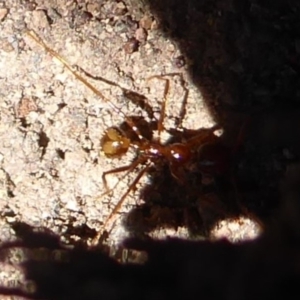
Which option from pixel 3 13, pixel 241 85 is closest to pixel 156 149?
pixel 241 85

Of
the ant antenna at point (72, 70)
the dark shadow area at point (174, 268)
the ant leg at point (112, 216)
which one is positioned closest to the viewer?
the dark shadow area at point (174, 268)

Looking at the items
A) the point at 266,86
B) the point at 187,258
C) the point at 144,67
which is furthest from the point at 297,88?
the point at 187,258

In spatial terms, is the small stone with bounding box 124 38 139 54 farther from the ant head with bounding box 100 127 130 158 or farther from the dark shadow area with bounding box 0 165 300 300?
the dark shadow area with bounding box 0 165 300 300

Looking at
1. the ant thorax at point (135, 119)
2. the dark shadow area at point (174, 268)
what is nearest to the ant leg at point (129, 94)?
the ant thorax at point (135, 119)

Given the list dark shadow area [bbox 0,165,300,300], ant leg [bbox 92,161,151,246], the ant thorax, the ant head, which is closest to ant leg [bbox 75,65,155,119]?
the ant thorax

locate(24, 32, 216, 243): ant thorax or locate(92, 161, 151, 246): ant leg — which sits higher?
locate(24, 32, 216, 243): ant thorax

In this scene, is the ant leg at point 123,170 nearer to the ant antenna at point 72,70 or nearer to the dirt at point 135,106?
the dirt at point 135,106

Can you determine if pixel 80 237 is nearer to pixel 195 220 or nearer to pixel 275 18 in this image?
pixel 195 220
